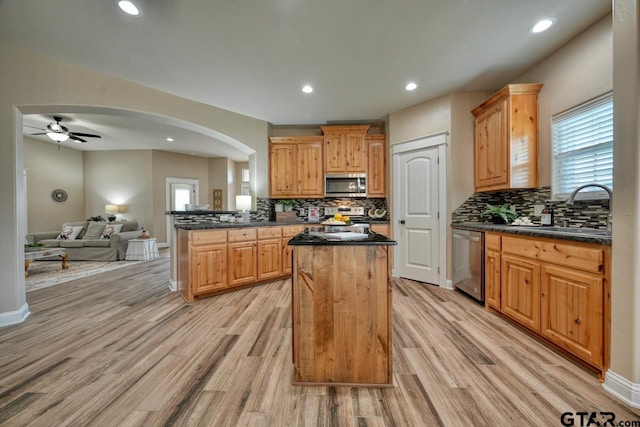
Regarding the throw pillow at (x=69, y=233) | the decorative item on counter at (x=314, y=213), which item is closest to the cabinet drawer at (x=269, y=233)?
the decorative item on counter at (x=314, y=213)

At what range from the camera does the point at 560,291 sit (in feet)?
5.66

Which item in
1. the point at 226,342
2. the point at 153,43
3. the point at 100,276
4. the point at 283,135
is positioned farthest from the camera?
the point at 283,135

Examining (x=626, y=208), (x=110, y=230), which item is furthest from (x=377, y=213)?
(x=110, y=230)

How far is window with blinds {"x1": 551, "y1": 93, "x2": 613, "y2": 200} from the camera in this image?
2.03 m

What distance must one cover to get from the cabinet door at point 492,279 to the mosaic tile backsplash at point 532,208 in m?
0.75

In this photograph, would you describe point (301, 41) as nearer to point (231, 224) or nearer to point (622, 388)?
point (231, 224)

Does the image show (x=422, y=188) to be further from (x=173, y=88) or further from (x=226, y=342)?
(x=173, y=88)

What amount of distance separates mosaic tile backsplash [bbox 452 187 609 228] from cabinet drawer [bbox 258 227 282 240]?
2.63 metres

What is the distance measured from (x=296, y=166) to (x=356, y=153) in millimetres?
1135

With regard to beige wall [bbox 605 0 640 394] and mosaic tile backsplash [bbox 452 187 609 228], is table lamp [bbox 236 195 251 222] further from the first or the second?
beige wall [bbox 605 0 640 394]

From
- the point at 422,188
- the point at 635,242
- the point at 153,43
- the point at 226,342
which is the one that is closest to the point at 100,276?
the point at 226,342

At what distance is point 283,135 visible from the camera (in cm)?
470

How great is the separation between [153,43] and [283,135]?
2584 mm

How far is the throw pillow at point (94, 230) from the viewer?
5.62 meters
